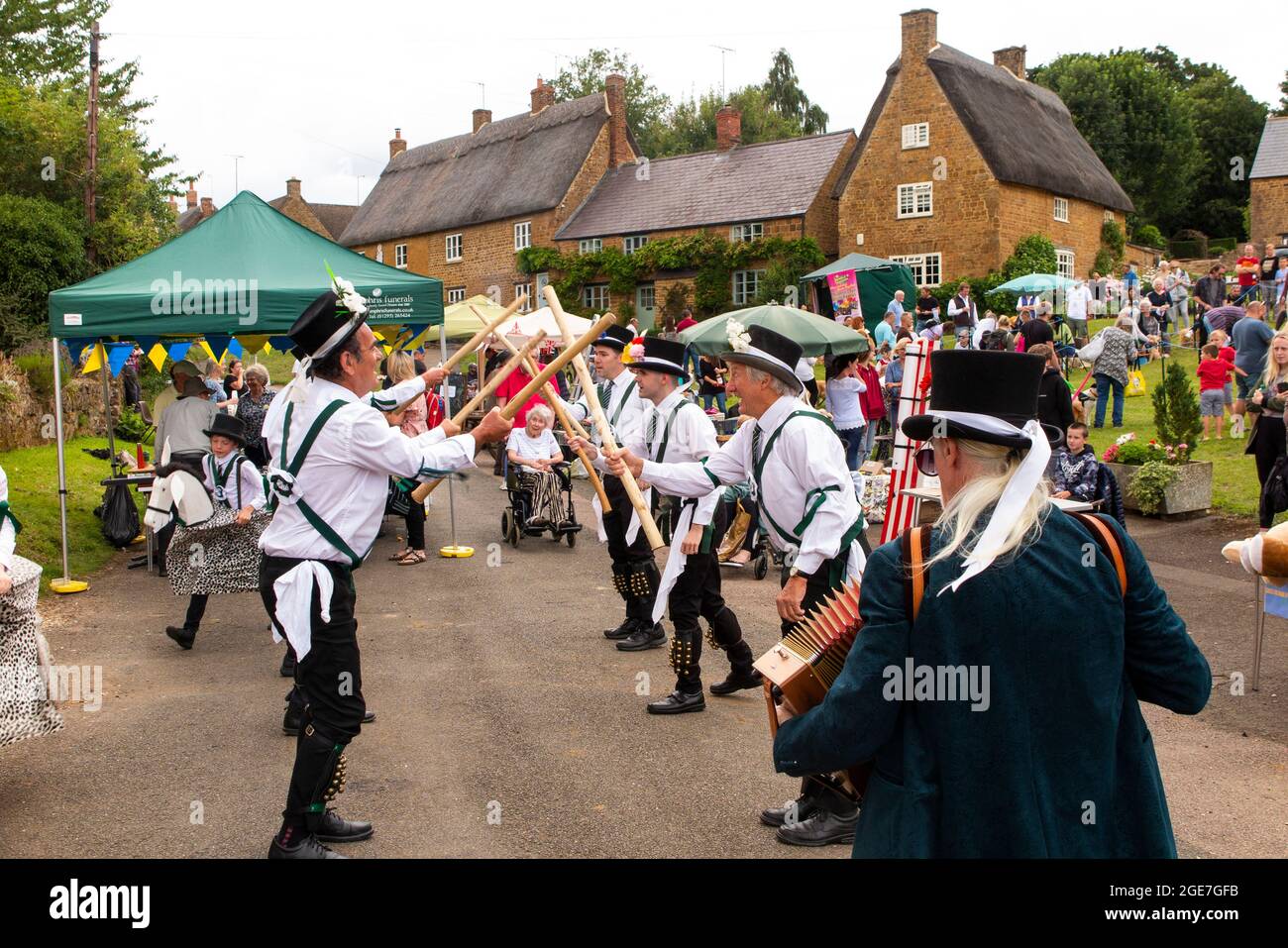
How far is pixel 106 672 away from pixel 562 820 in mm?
4311

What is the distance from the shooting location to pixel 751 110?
Result: 2554 inches

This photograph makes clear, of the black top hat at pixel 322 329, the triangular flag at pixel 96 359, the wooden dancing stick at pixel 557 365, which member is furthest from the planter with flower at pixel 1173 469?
the triangular flag at pixel 96 359

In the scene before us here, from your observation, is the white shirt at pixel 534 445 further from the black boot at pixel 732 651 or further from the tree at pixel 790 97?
the tree at pixel 790 97

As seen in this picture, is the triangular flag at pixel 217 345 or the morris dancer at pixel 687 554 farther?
the triangular flag at pixel 217 345

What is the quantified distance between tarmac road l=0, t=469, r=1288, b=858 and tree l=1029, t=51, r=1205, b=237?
48.0m

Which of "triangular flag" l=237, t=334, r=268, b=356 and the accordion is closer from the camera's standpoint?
the accordion

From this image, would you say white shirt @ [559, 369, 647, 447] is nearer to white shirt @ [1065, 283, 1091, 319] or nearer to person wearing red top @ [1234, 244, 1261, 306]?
person wearing red top @ [1234, 244, 1261, 306]

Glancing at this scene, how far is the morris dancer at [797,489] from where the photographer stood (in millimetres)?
5043

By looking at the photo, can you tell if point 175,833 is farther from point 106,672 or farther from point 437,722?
point 106,672

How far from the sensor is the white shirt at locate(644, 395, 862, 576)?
17.1 ft

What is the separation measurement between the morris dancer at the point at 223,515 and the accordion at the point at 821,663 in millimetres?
6700

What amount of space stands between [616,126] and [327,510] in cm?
4540

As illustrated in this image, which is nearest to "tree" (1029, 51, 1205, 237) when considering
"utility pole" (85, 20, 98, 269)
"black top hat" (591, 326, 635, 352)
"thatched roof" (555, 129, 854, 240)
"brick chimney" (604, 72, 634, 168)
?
"thatched roof" (555, 129, 854, 240)
